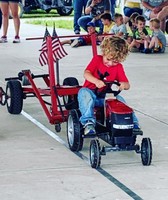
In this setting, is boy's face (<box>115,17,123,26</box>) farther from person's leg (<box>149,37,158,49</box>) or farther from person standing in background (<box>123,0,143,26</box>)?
person standing in background (<box>123,0,143,26</box>)

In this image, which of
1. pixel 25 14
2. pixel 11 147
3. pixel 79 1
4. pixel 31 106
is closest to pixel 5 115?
pixel 31 106

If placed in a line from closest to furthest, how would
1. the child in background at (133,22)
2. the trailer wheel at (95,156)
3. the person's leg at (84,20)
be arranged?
the trailer wheel at (95,156)
the child in background at (133,22)
the person's leg at (84,20)

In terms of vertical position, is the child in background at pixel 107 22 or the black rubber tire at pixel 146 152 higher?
the child in background at pixel 107 22

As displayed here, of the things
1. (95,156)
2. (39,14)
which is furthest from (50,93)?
(39,14)

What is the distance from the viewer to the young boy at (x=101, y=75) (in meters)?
5.86

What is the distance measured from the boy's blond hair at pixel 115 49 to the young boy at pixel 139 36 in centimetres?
729

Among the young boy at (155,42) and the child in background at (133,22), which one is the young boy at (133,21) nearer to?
the child in background at (133,22)

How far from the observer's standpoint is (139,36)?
13516 millimetres

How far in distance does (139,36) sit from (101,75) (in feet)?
24.9

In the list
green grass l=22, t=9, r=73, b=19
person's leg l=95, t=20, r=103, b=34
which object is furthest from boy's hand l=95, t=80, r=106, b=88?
green grass l=22, t=9, r=73, b=19

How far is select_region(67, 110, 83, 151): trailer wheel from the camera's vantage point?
19.5ft

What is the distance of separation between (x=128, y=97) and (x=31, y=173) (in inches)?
135

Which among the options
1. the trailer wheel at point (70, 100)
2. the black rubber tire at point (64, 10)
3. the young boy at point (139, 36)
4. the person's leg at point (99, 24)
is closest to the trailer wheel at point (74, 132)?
the trailer wheel at point (70, 100)

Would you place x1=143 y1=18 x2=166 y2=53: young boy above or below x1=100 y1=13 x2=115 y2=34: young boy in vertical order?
below
